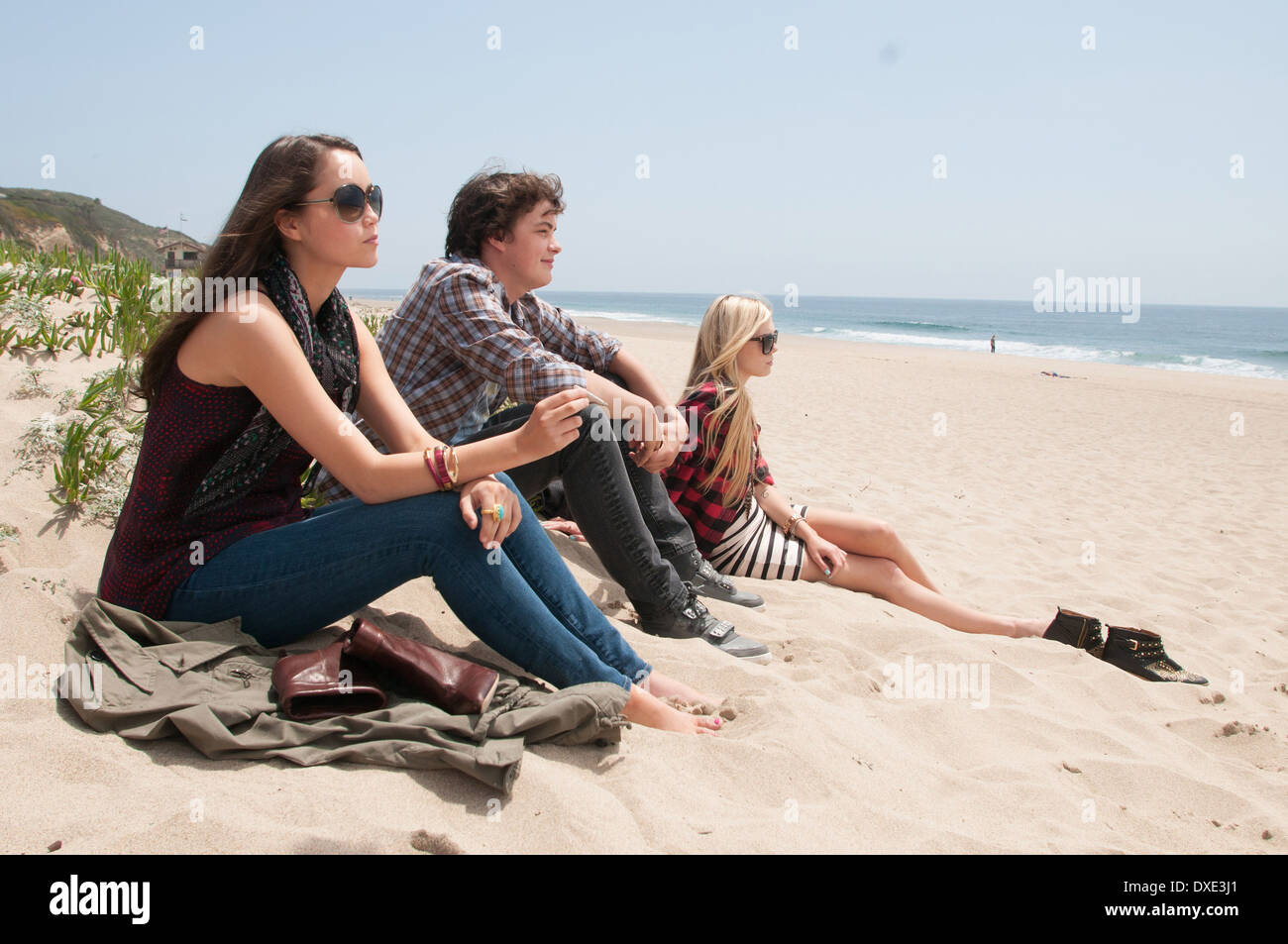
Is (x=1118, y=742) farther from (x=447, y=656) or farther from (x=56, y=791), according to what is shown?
(x=56, y=791)

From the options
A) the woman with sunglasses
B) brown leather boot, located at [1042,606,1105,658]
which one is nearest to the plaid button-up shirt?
the woman with sunglasses

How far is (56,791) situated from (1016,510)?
19.6 ft

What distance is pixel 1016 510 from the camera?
634 cm

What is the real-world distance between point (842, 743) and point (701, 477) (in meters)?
1.54

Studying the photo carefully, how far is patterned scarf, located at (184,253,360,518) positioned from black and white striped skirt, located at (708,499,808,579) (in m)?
1.97

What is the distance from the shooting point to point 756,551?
401cm

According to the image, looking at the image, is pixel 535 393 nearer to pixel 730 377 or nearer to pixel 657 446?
pixel 657 446

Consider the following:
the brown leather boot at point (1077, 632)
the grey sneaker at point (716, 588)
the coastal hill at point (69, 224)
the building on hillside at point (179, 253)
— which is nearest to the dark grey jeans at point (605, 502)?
the grey sneaker at point (716, 588)

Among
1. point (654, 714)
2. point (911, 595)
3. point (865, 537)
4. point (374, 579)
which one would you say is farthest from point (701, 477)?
point (374, 579)

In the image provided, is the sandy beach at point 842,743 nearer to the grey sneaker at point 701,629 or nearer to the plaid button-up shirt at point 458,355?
the grey sneaker at point 701,629

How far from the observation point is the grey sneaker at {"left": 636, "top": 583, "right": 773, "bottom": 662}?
3.10 metres

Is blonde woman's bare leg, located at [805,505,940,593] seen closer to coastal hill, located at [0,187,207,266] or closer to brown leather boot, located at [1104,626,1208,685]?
brown leather boot, located at [1104,626,1208,685]

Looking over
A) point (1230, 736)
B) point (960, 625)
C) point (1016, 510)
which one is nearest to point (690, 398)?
point (960, 625)
